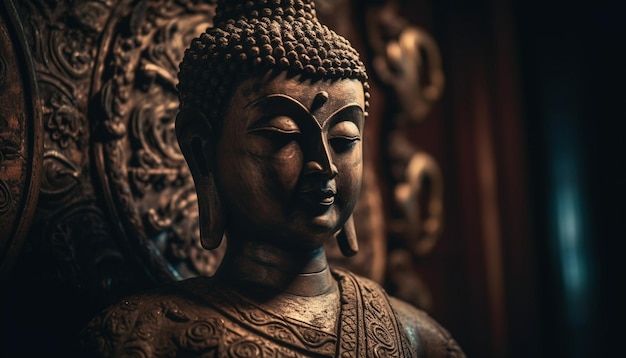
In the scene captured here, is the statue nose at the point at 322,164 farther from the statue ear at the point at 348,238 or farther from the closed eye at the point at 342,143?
the statue ear at the point at 348,238

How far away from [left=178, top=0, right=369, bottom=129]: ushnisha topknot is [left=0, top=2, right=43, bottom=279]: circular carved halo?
25cm

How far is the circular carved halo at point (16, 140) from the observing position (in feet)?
4.04

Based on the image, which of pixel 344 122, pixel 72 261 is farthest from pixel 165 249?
pixel 344 122

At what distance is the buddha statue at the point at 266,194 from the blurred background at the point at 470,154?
0.32 metres

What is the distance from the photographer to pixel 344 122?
3.86 feet

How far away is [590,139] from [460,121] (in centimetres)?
36

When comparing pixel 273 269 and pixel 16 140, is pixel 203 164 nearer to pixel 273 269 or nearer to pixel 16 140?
pixel 273 269

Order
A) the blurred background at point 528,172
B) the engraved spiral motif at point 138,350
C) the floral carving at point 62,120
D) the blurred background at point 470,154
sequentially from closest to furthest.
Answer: the engraved spiral motif at point 138,350, the floral carving at point 62,120, the blurred background at point 470,154, the blurred background at point 528,172

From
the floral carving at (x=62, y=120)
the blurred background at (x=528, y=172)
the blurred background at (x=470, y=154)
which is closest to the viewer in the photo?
the floral carving at (x=62, y=120)

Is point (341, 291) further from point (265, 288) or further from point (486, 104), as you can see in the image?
point (486, 104)

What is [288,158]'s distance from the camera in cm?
113

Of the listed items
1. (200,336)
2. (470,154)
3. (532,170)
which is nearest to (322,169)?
(200,336)

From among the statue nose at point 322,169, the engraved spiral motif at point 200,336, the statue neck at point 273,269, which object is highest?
the statue nose at point 322,169

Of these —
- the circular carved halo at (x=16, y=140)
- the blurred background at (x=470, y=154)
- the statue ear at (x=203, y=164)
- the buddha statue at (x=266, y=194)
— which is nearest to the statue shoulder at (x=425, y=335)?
the buddha statue at (x=266, y=194)
